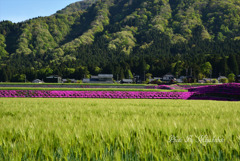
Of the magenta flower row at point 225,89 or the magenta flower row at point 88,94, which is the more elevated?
the magenta flower row at point 225,89

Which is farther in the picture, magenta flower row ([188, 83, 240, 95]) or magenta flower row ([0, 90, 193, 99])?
magenta flower row ([0, 90, 193, 99])

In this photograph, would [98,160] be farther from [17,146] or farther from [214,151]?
[214,151]

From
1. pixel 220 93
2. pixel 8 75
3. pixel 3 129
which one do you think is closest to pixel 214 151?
pixel 3 129

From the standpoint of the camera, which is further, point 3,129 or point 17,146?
point 3,129

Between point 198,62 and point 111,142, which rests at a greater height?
point 198,62

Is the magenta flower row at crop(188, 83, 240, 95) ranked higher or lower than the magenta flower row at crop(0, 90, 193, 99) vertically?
higher

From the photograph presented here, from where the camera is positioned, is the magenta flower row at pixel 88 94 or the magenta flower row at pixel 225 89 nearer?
the magenta flower row at pixel 225 89

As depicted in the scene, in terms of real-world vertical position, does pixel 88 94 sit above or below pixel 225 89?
below

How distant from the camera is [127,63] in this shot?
163 metres

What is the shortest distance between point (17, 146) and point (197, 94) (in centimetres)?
3135

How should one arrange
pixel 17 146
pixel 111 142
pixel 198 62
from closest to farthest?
1. pixel 17 146
2. pixel 111 142
3. pixel 198 62

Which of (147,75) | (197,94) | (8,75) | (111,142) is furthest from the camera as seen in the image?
(147,75)

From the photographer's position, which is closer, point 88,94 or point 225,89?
point 225,89

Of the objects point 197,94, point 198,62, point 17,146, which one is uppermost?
point 198,62
